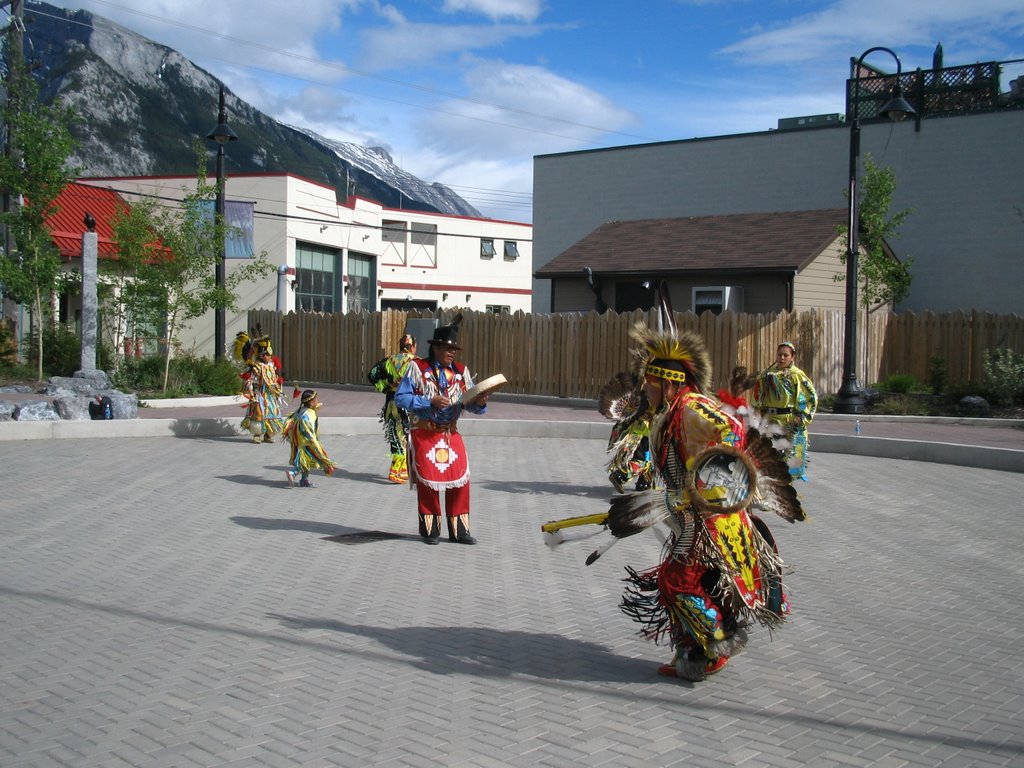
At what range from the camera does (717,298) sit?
89.2 feet

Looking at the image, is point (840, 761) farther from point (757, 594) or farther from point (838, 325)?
point (838, 325)

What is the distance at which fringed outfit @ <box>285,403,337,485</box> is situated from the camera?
37.9ft

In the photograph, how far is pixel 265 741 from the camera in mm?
4480

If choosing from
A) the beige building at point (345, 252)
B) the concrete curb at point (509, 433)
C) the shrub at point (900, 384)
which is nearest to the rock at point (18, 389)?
the concrete curb at point (509, 433)

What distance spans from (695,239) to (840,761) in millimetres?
26475

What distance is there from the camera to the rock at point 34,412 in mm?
15870

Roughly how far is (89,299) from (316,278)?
23236mm

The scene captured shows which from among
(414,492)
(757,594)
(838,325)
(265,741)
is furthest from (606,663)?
(838,325)

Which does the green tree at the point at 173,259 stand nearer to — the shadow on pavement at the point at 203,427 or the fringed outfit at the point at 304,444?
the shadow on pavement at the point at 203,427

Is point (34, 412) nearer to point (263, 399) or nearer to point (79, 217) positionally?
point (263, 399)

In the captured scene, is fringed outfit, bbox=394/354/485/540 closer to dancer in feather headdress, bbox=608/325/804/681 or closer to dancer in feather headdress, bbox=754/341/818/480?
dancer in feather headdress, bbox=608/325/804/681

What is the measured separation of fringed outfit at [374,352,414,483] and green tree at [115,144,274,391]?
951 cm

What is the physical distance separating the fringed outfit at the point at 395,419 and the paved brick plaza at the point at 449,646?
157 cm

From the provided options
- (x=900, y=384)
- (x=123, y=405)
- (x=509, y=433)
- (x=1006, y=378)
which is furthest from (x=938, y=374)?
(x=123, y=405)
